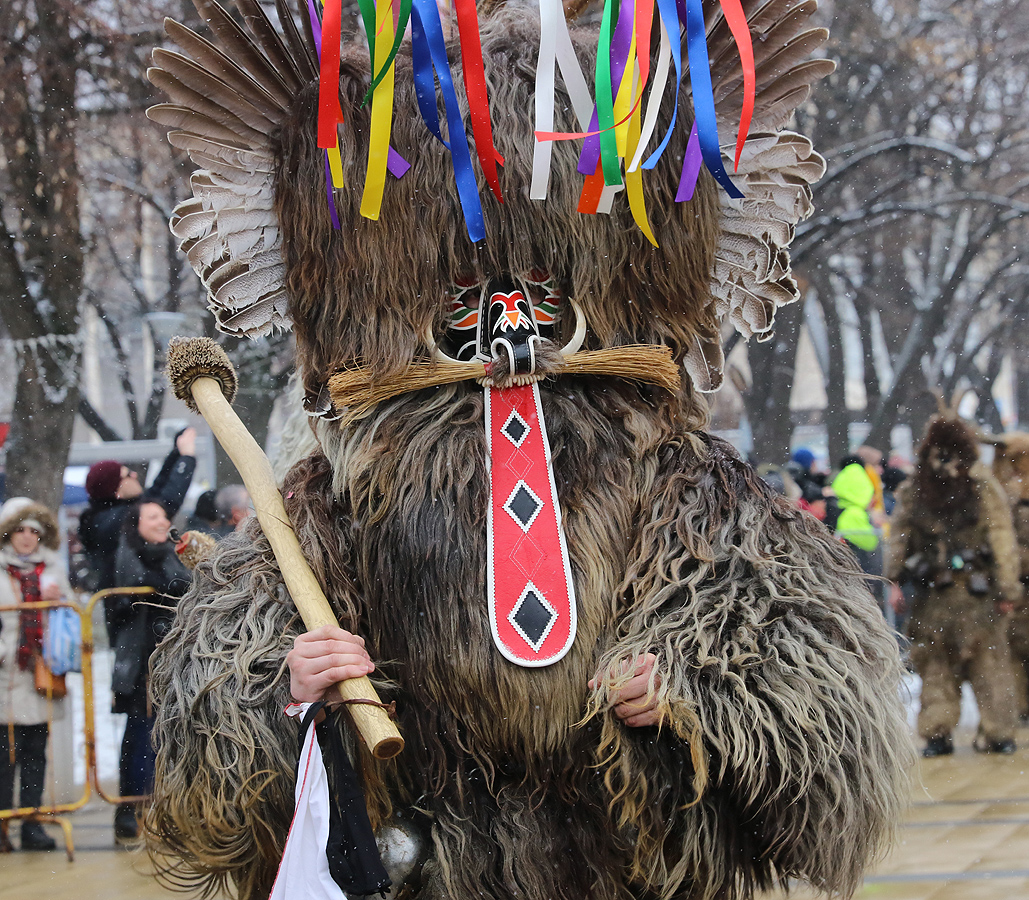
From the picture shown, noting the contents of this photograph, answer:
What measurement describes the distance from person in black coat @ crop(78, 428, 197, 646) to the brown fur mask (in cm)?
403

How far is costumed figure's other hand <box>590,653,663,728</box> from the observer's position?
2.01m

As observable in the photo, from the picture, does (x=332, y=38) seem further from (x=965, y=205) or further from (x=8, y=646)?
(x=965, y=205)

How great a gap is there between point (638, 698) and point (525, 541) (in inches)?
13.7

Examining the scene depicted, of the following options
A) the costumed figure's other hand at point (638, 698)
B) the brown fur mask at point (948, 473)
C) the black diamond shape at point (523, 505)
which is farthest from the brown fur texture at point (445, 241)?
the brown fur mask at point (948, 473)

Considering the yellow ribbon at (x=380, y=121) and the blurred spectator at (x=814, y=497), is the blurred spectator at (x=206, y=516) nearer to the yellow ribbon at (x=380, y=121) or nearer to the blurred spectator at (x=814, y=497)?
the blurred spectator at (x=814, y=497)

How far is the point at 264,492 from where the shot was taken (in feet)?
7.57

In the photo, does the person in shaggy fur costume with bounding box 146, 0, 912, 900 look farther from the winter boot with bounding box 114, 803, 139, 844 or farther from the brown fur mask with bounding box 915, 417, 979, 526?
the brown fur mask with bounding box 915, 417, 979, 526

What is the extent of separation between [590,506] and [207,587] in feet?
2.54

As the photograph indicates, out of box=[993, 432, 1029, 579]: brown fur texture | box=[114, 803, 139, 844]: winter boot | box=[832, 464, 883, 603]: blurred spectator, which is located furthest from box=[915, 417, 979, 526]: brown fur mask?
box=[114, 803, 139, 844]: winter boot

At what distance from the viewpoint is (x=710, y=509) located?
2.24 m

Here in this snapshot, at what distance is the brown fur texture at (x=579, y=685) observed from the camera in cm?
205

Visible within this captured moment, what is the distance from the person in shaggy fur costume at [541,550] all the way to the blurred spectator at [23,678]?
3.47 metres

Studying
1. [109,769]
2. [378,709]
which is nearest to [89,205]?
[109,769]

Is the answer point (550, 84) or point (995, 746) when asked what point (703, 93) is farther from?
point (995, 746)
